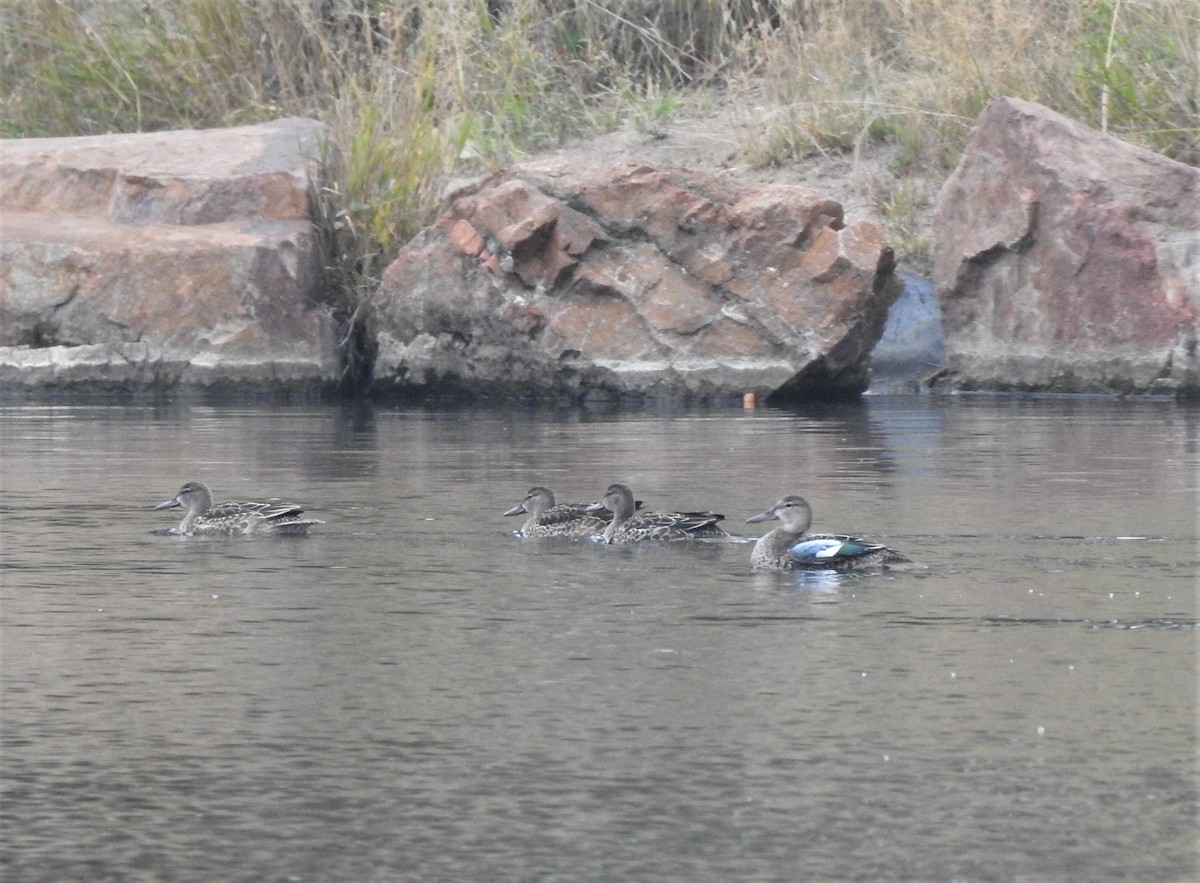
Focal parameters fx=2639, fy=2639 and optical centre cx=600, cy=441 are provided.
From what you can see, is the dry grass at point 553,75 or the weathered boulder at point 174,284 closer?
the weathered boulder at point 174,284

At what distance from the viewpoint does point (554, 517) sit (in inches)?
411

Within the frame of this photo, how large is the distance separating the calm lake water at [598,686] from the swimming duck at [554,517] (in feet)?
0.36

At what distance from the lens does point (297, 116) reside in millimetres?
21031

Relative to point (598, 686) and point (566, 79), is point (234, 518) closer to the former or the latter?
point (598, 686)

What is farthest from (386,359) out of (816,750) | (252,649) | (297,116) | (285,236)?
(816,750)

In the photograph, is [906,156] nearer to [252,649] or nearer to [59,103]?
[59,103]

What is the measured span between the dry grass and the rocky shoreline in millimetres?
787

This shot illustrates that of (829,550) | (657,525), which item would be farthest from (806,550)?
(657,525)

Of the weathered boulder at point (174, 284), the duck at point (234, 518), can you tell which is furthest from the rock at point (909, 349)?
the duck at point (234, 518)

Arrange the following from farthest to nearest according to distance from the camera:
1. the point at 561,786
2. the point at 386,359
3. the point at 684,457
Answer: the point at 386,359 → the point at 684,457 → the point at 561,786

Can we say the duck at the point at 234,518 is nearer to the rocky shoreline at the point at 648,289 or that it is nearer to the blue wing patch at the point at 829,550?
the blue wing patch at the point at 829,550

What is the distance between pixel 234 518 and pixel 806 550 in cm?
246

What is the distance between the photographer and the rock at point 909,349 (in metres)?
18.3

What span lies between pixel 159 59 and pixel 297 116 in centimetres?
122
